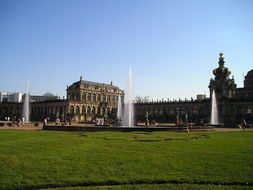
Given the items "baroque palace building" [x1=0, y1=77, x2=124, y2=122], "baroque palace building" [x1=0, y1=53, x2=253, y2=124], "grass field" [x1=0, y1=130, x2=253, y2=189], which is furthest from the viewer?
"baroque palace building" [x1=0, y1=77, x2=124, y2=122]

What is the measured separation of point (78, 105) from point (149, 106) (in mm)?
29112

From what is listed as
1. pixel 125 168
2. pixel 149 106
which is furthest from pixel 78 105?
pixel 125 168

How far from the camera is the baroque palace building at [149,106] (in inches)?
3627

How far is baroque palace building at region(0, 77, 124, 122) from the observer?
136 m

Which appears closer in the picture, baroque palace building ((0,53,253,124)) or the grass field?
the grass field

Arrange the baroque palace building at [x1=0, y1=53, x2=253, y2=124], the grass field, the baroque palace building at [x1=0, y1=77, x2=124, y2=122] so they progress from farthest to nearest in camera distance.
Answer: the baroque palace building at [x1=0, y1=77, x2=124, y2=122]
the baroque palace building at [x1=0, y1=53, x2=253, y2=124]
the grass field

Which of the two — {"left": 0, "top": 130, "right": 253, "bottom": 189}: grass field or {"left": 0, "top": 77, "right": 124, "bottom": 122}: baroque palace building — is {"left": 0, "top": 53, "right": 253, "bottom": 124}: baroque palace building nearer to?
{"left": 0, "top": 77, "right": 124, "bottom": 122}: baroque palace building

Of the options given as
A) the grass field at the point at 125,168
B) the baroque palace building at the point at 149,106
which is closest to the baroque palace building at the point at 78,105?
the baroque palace building at the point at 149,106

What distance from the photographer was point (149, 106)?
140 meters

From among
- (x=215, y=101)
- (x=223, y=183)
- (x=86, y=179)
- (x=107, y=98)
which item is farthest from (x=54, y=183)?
(x=107, y=98)

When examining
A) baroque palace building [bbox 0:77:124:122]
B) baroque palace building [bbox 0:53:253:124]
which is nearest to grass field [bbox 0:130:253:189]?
baroque palace building [bbox 0:53:253:124]

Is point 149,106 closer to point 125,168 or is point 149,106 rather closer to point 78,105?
point 78,105

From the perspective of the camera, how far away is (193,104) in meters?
119

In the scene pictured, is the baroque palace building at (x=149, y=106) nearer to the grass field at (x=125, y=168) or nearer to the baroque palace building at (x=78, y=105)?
the baroque palace building at (x=78, y=105)
